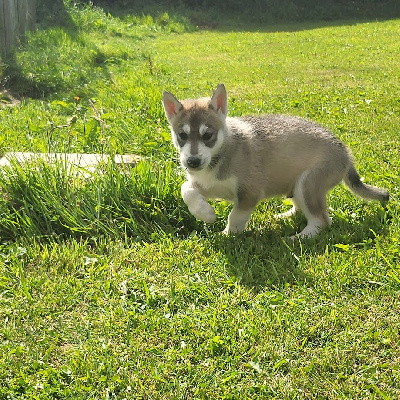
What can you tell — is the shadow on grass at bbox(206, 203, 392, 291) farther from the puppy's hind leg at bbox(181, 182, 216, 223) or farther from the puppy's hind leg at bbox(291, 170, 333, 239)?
the puppy's hind leg at bbox(181, 182, 216, 223)

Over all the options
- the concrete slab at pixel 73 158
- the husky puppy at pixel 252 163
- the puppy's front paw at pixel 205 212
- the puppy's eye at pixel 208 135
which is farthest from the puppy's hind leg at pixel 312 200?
the concrete slab at pixel 73 158

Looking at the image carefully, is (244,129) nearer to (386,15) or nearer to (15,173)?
(15,173)

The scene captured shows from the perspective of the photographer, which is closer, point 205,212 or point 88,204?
point 205,212

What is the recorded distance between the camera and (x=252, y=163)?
396cm

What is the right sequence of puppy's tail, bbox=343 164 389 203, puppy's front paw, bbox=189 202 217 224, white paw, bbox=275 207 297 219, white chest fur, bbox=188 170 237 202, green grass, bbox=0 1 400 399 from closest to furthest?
1. green grass, bbox=0 1 400 399
2. puppy's front paw, bbox=189 202 217 224
3. white chest fur, bbox=188 170 237 202
4. puppy's tail, bbox=343 164 389 203
5. white paw, bbox=275 207 297 219

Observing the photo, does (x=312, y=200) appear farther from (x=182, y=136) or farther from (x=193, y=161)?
(x=182, y=136)

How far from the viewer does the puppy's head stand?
3639 mm

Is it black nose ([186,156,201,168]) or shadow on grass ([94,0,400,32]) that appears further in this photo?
shadow on grass ([94,0,400,32])

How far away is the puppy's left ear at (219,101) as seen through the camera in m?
3.91

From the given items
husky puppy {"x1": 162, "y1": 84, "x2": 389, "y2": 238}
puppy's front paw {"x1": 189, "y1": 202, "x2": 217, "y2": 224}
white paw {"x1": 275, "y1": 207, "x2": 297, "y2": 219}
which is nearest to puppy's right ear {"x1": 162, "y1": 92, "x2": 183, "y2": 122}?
husky puppy {"x1": 162, "y1": 84, "x2": 389, "y2": 238}

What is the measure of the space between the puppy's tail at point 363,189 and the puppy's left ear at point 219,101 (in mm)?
1084

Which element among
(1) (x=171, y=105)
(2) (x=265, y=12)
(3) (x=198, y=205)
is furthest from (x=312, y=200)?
(2) (x=265, y=12)

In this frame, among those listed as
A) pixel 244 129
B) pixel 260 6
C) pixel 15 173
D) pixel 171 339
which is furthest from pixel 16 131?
pixel 260 6

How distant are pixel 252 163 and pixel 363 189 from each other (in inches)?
34.5
